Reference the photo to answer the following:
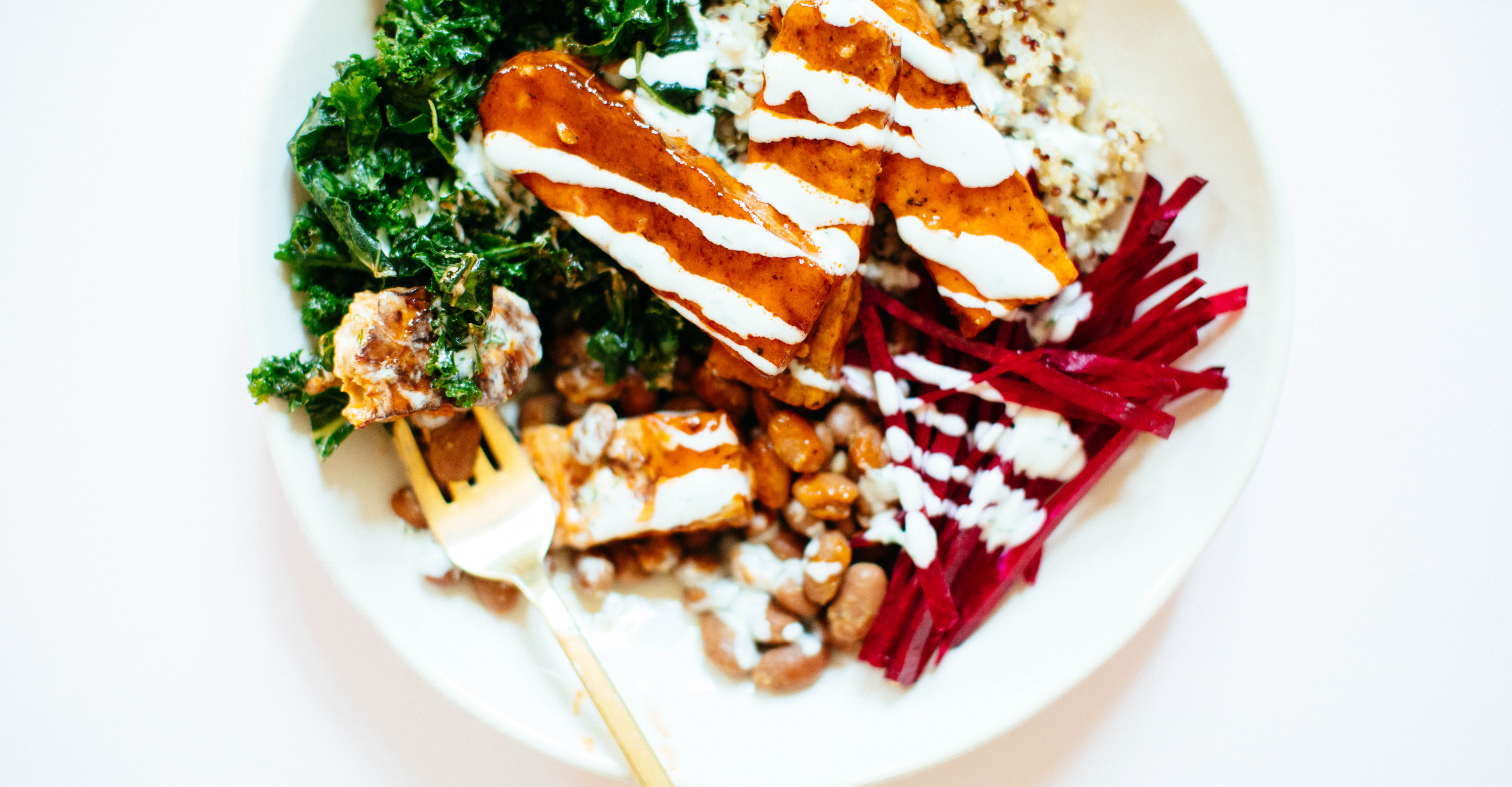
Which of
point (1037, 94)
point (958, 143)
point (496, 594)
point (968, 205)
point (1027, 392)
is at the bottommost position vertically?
point (496, 594)

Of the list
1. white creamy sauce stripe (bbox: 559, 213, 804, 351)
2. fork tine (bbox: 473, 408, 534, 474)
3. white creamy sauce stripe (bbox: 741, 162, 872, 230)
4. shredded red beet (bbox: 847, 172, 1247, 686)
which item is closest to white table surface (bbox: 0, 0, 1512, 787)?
shredded red beet (bbox: 847, 172, 1247, 686)

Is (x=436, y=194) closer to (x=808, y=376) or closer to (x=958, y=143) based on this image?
(x=808, y=376)

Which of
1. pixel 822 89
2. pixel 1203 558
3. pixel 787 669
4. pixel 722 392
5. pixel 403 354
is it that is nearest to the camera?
pixel 403 354

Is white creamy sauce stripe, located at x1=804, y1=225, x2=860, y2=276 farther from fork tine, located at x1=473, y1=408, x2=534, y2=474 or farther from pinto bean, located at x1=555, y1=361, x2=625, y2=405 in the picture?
fork tine, located at x1=473, y1=408, x2=534, y2=474

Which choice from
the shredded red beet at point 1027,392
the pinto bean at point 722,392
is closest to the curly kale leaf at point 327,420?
the pinto bean at point 722,392

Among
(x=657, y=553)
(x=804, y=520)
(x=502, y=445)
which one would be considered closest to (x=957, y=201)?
(x=804, y=520)

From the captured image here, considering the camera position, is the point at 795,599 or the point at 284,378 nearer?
the point at 284,378
